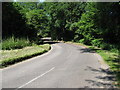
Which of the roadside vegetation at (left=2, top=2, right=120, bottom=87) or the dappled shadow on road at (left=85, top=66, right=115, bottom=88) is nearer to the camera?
the dappled shadow on road at (left=85, top=66, right=115, bottom=88)

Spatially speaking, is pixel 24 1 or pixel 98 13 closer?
pixel 98 13

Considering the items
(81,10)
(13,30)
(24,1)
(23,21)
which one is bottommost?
(13,30)

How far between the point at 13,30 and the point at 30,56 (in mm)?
16570

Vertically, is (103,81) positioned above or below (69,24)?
below

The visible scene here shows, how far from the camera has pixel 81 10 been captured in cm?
4128

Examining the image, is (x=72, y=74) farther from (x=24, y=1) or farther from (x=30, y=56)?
(x=24, y=1)

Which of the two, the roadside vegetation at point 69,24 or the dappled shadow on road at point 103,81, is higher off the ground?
the roadside vegetation at point 69,24

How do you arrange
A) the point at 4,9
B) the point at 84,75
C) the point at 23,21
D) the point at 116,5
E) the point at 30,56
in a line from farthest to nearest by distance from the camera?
the point at 23,21
the point at 4,9
the point at 116,5
the point at 30,56
the point at 84,75

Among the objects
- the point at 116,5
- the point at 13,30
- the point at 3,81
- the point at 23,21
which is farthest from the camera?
the point at 23,21

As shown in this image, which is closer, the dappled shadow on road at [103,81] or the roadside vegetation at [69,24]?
the dappled shadow on road at [103,81]

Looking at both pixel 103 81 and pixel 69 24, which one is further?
pixel 69 24

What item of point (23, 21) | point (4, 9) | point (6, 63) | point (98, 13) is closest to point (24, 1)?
point (23, 21)

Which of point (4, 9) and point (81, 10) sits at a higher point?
point (81, 10)

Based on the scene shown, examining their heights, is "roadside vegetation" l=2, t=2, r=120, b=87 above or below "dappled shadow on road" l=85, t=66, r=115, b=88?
above
